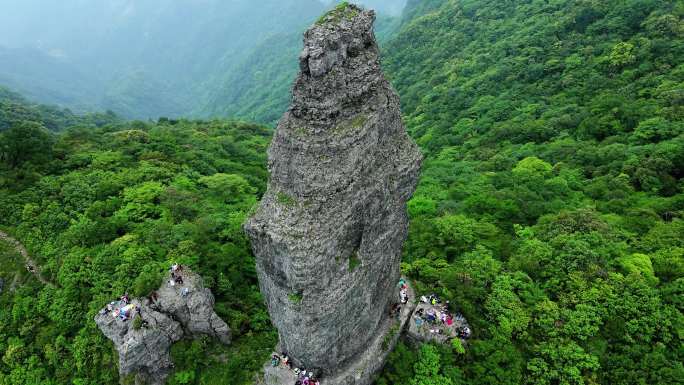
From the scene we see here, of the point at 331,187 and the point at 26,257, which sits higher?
the point at 331,187

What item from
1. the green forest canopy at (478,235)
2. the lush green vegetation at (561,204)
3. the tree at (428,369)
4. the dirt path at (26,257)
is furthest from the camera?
the dirt path at (26,257)

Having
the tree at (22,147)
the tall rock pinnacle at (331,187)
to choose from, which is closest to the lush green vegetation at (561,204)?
the tall rock pinnacle at (331,187)

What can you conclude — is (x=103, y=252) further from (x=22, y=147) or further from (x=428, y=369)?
(x=428, y=369)

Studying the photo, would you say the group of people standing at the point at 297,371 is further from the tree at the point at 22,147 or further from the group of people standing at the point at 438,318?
the tree at the point at 22,147

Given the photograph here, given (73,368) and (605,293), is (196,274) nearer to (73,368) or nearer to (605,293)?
(73,368)

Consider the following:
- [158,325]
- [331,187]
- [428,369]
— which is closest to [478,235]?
[428,369]

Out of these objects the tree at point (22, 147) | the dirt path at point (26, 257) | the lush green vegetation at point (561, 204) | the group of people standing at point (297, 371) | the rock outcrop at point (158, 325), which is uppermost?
the tree at point (22, 147)

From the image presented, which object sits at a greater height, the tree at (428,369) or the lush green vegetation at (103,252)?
the lush green vegetation at (103,252)
